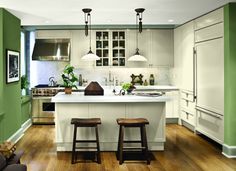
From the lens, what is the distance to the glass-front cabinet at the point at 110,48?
853 cm

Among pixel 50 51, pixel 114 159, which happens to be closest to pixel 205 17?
pixel 114 159

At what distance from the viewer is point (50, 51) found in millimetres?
8305

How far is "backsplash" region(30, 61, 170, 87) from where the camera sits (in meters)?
8.75

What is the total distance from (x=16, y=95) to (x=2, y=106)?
39.4 inches

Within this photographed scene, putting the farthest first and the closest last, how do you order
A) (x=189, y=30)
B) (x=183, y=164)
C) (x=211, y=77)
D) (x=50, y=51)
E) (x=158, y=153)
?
(x=50, y=51)
(x=189, y=30)
(x=211, y=77)
(x=158, y=153)
(x=183, y=164)

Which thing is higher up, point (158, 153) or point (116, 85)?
point (116, 85)

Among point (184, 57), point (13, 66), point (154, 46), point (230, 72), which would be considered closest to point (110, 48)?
point (154, 46)

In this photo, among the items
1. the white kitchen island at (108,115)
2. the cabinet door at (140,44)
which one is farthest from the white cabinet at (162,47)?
the white kitchen island at (108,115)

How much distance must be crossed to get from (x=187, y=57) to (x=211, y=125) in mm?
2048

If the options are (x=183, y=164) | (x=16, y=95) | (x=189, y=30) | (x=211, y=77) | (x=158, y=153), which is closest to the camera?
(x=183, y=164)

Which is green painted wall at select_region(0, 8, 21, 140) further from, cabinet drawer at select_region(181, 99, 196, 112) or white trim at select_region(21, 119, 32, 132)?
cabinet drawer at select_region(181, 99, 196, 112)

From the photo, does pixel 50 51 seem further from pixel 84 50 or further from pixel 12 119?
pixel 12 119

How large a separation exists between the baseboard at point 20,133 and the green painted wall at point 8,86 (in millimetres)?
83

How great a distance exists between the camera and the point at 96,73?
8.85 metres
